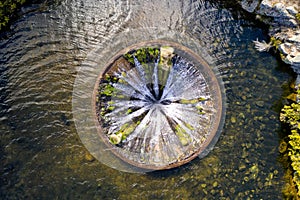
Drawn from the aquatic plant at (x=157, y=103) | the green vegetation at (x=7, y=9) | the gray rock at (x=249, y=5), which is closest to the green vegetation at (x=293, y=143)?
the aquatic plant at (x=157, y=103)

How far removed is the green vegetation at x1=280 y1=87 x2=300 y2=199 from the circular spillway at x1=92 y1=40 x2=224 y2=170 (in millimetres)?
929

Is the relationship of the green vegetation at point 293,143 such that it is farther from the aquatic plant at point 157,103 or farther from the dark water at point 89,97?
the aquatic plant at point 157,103

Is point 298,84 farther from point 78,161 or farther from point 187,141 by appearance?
point 78,161

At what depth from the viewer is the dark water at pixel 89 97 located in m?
5.06

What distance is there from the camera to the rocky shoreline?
505 cm

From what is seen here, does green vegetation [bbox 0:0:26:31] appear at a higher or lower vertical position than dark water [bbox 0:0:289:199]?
higher

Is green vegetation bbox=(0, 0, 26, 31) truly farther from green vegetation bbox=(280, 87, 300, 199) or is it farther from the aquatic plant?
green vegetation bbox=(280, 87, 300, 199)

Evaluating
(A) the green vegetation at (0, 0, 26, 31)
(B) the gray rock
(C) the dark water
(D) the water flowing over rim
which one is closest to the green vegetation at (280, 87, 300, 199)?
(C) the dark water

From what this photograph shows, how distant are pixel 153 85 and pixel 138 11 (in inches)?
42.6

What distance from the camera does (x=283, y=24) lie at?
5.13 m

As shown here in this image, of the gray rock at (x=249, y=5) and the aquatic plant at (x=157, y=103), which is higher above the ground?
the gray rock at (x=249, y=5)

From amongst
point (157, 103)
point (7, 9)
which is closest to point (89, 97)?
point (157, 103)

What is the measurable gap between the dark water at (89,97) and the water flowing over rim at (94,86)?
20 mm

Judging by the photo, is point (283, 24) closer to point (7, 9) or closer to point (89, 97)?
point (89, 97)
